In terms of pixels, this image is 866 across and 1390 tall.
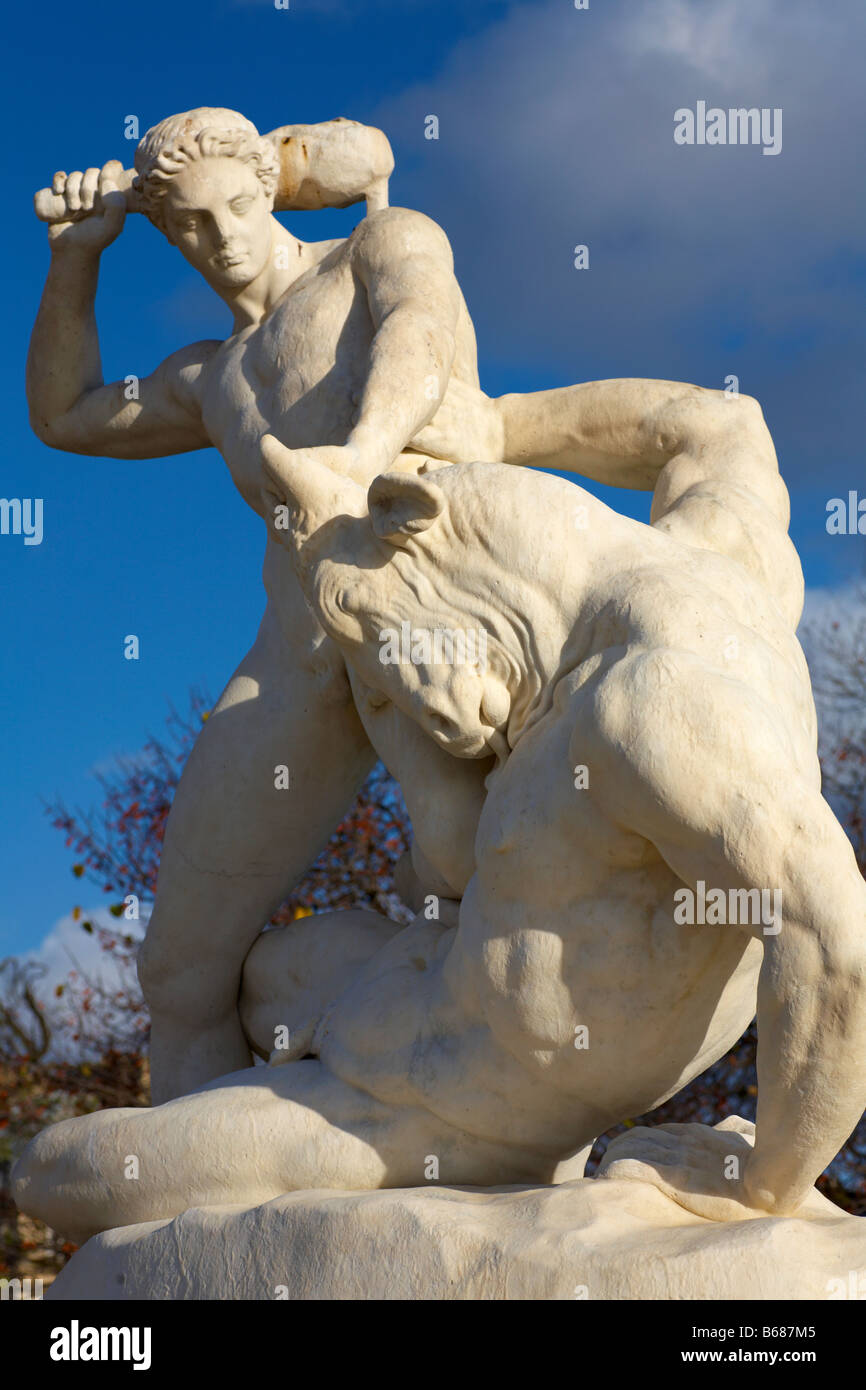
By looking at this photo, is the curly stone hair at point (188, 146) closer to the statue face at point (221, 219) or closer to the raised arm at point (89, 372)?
the statue face at point (221, 219)

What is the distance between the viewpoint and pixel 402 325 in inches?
138

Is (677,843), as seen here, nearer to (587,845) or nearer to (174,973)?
(587,845)

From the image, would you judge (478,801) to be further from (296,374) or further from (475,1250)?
(296,374)

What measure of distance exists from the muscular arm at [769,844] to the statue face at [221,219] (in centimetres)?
186

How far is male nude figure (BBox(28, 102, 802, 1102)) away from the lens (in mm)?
3709

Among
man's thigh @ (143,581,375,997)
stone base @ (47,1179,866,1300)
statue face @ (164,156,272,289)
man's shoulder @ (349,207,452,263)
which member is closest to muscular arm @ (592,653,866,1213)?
stone base @ (47,1179,866,1300)

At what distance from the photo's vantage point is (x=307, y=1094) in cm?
309

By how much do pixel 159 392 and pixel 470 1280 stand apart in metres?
2.59

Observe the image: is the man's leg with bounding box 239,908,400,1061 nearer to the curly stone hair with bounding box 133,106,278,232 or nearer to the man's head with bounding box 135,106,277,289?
the man's head with bounding box 135,106,277,289

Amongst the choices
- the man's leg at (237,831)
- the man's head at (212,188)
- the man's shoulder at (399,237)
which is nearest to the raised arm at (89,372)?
the man's head at (212,188)

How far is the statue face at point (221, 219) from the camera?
150 inches

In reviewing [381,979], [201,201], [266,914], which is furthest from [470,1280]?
[201,201]

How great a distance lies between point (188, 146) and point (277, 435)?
0.69 meters

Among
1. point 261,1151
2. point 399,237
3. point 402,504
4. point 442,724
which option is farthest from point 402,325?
point 261,1151
